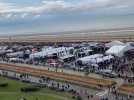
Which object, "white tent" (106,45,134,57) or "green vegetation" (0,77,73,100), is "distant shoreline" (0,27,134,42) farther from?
"green vegetation" (0,77,73,100)

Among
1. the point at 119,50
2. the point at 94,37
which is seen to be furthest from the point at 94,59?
the point at 94,37

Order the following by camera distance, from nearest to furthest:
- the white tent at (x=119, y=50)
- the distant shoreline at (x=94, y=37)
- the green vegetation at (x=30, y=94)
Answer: the green vegetation at (x=30, y=94), the white tent at (x=119, y=50), the distant shoreline at (x=94, y=37)

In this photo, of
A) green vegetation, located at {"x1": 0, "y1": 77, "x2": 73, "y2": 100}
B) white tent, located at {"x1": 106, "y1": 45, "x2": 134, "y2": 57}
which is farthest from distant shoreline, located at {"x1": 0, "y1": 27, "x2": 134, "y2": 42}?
green vegetation, located at {"x1": 0, "y1": 77, "x2": 73, "y2": 100}

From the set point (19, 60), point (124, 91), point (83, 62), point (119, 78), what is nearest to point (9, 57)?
point (19, 60)

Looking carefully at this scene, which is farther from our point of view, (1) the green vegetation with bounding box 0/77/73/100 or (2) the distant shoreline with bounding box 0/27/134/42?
(2) the distant shoreline with bounding box 0/27/134/42

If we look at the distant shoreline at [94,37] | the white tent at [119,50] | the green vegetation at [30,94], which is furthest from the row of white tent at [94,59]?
the distant shoreline at [94,37]

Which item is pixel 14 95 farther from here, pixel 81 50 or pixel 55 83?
pixel 81 50

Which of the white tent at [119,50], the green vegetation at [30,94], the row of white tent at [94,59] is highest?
the white tent at [119,50]

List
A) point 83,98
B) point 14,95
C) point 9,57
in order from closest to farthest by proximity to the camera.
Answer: point 83,98 → point 14,95 → point 9,57

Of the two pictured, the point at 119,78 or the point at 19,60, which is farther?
the point at 19,60

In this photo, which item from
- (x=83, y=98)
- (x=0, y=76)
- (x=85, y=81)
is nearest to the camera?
(x=83, y=98)

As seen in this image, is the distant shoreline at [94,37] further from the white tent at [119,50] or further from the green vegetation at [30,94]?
the green vegetation at [30,94]
